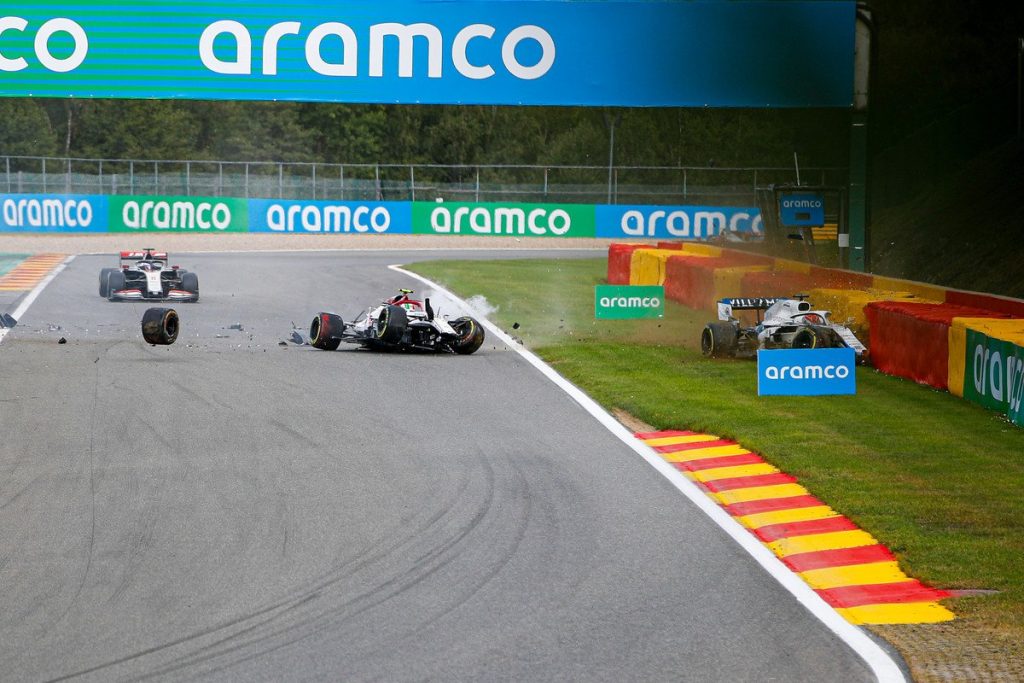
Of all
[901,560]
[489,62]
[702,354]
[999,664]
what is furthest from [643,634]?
[489,62]

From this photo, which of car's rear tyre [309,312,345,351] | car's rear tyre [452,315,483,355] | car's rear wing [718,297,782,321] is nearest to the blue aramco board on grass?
car's rear wing [718,297,782,321]

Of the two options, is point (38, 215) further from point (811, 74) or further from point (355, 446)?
point (355, 446)

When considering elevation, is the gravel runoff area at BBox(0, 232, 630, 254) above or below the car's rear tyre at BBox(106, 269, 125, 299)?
above

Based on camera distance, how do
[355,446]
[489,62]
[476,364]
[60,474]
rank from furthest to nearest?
[489,62] < [476,364] < [355,446] < [60,474]

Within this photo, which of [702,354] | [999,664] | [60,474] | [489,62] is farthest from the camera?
[489,62]

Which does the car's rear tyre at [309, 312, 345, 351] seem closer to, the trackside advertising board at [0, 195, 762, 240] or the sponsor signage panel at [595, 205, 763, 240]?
the sponsor signage panel at [595, 205, 763, 240]

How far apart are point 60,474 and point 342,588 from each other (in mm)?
3617

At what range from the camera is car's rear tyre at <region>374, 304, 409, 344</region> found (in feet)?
56.0

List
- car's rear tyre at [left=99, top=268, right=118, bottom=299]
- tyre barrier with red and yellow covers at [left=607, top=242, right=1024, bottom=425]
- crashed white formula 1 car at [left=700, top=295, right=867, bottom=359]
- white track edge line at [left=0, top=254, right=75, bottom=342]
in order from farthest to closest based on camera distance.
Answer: car's rear tyre at [left=99, top=268, right=118, bottom=299] < white track edge line at [left=0, top=254, right=75, bottom=342] < crashed white formula 1 car at [left=700, top=295, right=867, bottom=359] < tyre barrier with red and yellow covers at [left=607, top=242, right=1024, bottom=425]

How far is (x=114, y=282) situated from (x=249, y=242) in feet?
74.0

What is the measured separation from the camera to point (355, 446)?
11.2m

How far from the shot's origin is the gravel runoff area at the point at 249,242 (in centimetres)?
4228

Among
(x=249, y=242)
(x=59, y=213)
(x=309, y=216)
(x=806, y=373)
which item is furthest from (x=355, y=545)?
(x=59, y=213)

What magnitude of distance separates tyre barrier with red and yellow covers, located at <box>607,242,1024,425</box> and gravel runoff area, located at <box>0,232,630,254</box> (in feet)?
71.2
